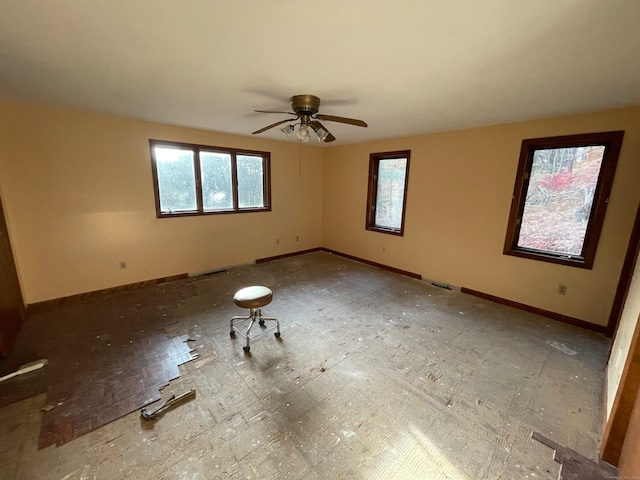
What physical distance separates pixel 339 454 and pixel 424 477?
1.47ft

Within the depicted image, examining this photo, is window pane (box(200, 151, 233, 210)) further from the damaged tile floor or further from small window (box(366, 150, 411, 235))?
small window (box(366, 150, 411, 235))

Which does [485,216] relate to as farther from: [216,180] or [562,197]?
[216,180]

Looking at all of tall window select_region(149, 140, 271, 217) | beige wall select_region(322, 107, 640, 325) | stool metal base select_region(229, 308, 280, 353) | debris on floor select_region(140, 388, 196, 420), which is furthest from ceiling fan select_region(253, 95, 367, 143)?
debris on floor select_region(140, 388, 196, 420)

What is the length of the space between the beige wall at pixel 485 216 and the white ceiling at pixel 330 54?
552 mm

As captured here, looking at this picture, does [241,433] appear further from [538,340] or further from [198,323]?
[538,340]

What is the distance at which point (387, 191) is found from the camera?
4570mm

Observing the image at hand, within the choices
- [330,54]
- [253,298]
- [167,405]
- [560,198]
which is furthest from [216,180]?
[560,198]

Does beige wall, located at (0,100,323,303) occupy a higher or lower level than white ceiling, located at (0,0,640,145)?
lower

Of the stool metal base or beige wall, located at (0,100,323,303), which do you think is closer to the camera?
the stool metal base

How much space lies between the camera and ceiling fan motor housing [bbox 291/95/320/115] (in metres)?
2.28

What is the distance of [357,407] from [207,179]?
3791mm

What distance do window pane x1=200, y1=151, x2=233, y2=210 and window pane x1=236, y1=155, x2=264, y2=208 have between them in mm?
197

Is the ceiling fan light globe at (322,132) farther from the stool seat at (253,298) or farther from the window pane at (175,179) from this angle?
the window pane at (175,179)

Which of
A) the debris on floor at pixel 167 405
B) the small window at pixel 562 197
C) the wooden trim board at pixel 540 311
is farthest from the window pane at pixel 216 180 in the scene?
the small window at pixel 562 197
